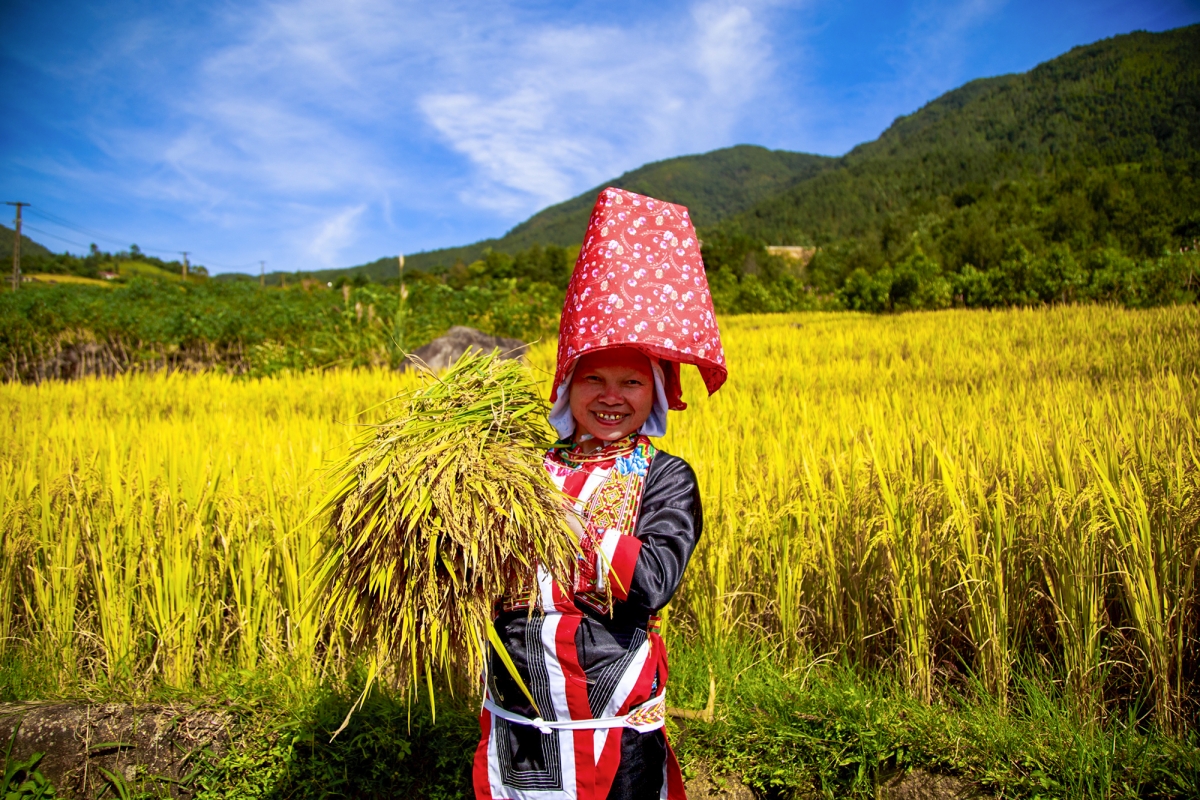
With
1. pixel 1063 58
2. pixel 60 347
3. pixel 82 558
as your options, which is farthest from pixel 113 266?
pixel 1063 58

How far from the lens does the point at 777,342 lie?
8.78 meters

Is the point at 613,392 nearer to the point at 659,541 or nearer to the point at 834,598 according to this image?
the point at 659,541

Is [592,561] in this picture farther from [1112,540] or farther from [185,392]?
[185,392]

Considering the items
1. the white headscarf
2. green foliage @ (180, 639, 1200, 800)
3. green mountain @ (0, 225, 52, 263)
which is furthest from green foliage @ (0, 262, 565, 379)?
green mountain @ (0, 225, 52, 263)

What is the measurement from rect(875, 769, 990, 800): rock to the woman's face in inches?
48.5

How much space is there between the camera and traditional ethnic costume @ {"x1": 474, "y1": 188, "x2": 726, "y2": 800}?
1.16 m

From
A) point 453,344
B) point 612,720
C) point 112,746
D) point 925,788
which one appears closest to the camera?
point 612,720

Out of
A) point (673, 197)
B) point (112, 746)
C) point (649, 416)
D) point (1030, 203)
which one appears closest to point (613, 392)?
point (649, 416)

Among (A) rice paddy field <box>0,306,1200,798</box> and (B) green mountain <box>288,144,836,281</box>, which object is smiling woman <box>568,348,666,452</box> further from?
(B) green mountain <box>288,144,836,281</box>

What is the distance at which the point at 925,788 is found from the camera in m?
1.60

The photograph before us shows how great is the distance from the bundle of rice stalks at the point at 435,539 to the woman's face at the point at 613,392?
15 centimetres

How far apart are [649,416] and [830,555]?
1080mm

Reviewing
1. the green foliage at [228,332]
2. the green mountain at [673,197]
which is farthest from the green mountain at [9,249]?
the green mountain at [673,197]

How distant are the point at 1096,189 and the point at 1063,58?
87840 millimetres
